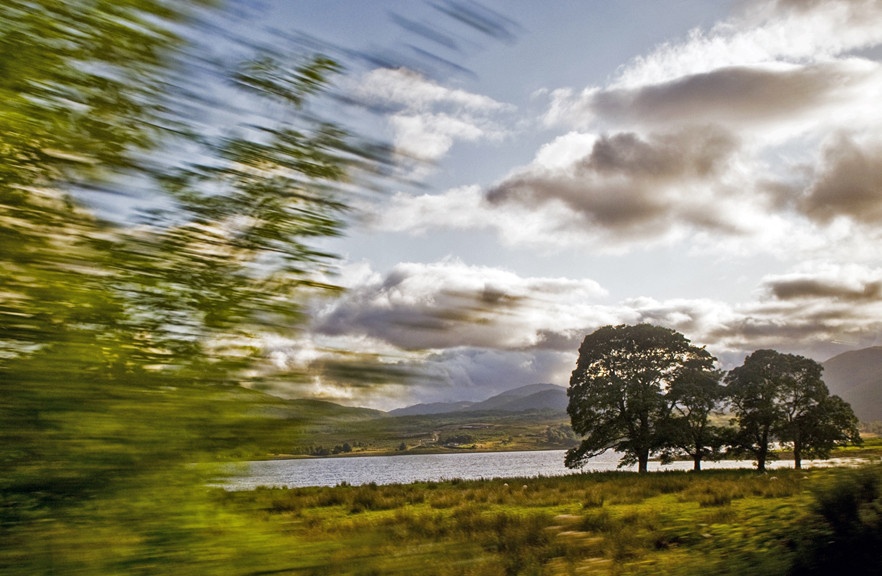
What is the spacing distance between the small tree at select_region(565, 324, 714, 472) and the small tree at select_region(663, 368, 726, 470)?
74cm

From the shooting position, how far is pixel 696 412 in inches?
1241

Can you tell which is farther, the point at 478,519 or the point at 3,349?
the point at 478,519

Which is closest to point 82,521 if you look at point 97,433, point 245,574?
point 97,433

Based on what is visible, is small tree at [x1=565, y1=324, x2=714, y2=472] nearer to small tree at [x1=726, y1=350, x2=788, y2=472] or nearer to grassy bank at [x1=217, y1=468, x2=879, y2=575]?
small tree at [x1=726, y1=350, x2=788, y2=472]

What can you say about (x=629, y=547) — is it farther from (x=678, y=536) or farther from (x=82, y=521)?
(x=82, y=521)

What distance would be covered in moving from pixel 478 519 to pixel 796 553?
715 cm

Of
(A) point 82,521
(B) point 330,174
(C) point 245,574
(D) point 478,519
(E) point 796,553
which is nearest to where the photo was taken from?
(A) point 82,521

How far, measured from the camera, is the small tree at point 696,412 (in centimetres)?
3045

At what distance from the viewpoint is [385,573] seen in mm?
1324

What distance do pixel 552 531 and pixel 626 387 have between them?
25104 mm

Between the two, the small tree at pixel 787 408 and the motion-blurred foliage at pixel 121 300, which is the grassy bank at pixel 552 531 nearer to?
the motion-blurred foliage at pixel 121 300

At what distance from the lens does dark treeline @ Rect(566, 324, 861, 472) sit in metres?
30.6

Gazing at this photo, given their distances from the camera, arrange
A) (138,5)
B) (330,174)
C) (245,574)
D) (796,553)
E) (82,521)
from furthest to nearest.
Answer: (796,553) → (330,174) → (138,5) → (245,574) → (82,521)

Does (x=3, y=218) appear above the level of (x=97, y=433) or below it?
above
